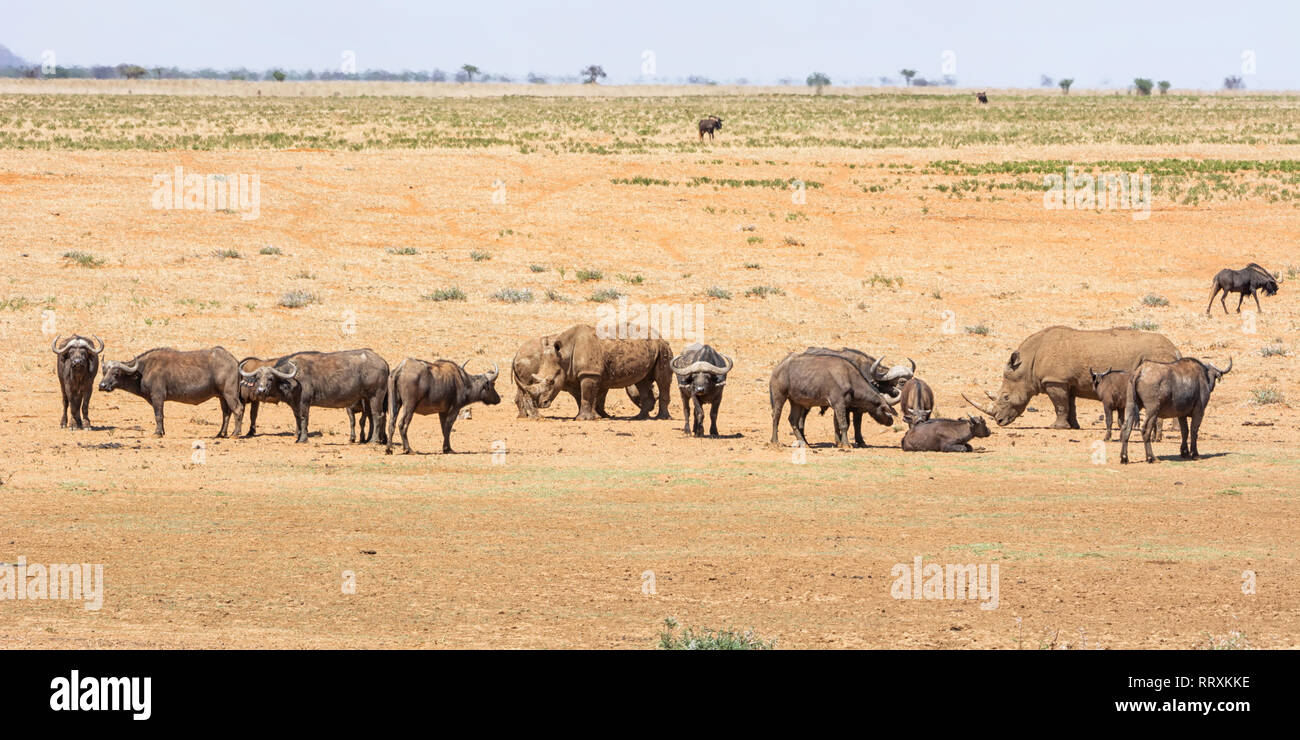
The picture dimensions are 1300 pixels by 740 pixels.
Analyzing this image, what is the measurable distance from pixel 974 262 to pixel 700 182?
12.7m

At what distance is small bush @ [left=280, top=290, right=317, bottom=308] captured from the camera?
30.4 meters

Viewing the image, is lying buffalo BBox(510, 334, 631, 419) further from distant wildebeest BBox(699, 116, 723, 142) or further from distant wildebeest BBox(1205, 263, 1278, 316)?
distant wildebeest BBox(699, 116, 723, 142)

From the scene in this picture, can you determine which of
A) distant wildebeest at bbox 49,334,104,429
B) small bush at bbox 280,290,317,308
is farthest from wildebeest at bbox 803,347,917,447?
small bush at bbox 280,290,317,308

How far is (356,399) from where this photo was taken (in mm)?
19875

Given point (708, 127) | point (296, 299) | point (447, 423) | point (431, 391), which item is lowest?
point (447, 423)

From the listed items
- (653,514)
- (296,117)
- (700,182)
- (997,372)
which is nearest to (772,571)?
(653,514)

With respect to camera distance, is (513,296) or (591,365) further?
Result: (513,296)

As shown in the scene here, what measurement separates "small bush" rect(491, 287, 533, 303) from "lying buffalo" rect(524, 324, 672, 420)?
8.73 metres

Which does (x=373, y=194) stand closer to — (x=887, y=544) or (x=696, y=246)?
(x=696, y=246)

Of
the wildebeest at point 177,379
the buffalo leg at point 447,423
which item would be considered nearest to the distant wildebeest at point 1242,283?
the buffalo leg at point 447,423

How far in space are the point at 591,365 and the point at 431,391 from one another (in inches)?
189

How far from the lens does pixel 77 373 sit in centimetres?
2038

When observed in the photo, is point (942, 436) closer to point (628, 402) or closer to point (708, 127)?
point (628, 402)

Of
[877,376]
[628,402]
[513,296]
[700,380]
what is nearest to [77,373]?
[700,380]
